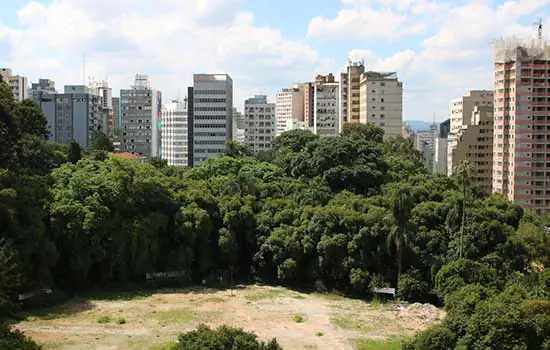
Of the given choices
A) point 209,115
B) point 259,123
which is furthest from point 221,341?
point 259,123

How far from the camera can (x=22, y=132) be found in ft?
131

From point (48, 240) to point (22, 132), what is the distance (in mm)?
11182

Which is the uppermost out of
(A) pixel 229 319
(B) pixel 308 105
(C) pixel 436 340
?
(B) pixel 308 105

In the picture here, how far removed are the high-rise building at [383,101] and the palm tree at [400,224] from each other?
4149 centimetres

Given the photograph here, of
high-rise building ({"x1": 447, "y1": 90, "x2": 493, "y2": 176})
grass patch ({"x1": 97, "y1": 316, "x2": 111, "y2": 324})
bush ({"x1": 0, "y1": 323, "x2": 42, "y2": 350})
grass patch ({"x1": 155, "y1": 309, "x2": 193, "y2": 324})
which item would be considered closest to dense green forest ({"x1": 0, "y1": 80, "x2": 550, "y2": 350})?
grass patch ({"x1": 97, "y1": 316, "x2": 111, "y2": 324})

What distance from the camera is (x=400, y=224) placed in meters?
33.3

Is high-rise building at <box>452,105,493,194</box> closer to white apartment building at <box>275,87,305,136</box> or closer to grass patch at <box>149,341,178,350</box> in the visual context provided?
grass patch at <box>149,341,178,350</box>

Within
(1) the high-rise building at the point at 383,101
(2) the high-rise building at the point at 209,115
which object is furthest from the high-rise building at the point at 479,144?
(2) the high-rise building at the point at 209,115

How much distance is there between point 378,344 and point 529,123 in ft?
112

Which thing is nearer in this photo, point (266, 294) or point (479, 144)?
point (266, 294)

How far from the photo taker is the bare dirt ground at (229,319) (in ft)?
83.2

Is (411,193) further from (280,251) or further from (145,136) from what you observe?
(145,136)

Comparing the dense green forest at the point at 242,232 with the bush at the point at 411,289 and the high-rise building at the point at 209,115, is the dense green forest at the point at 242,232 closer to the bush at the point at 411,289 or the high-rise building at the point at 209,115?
the bush at the point at 411,289

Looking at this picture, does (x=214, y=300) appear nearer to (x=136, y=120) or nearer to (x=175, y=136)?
(x=175, y=136)
